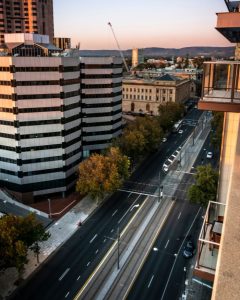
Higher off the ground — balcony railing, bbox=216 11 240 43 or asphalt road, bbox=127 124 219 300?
balcony railing, bbox=216 11 240 43

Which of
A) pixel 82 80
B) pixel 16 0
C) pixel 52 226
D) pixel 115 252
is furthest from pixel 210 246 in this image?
pixel 16 0

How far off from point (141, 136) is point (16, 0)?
491ft

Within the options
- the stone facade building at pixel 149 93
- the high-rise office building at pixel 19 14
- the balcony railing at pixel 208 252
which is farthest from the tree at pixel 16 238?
the high-rise office building at pixel 19 14

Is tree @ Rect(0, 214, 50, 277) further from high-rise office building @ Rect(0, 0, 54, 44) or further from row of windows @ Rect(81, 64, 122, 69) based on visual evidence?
high-rise office building @ Rect(0, 0, 54, 44)

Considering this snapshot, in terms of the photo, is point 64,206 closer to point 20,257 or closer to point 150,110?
point 20,257

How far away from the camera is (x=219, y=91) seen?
21.2 meters

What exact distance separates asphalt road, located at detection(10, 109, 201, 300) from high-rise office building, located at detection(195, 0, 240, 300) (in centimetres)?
3317

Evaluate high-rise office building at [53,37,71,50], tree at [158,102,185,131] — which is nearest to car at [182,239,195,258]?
tree at [158,102,185,131]

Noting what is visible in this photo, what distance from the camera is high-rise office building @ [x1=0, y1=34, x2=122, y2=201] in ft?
225

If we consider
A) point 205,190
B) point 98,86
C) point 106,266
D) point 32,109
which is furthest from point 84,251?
point 98,86

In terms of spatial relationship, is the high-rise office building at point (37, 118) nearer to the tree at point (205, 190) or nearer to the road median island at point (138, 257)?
the road median island at point (138, 257)

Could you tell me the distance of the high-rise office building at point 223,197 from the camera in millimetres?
7352

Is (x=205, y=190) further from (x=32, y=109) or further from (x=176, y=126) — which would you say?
(x=176, y=126)

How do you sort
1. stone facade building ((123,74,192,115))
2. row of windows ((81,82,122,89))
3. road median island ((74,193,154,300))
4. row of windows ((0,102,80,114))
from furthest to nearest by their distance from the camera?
stone facade building ((123,74,192,115)) → row of windows ((81,82,122,89)) → row of windows ((0,102,80,114)) → road median island ((74,193,154,300))
